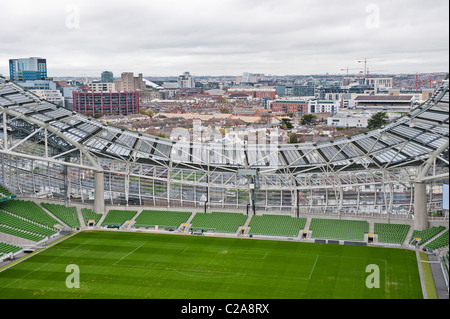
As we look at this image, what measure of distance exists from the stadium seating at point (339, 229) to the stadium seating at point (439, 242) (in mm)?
5815

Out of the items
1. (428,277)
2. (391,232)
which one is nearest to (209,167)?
(391,232)

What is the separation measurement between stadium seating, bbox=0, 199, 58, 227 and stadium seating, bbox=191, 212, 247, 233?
13983 mm

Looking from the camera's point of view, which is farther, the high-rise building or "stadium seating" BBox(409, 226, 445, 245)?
the high-rise building

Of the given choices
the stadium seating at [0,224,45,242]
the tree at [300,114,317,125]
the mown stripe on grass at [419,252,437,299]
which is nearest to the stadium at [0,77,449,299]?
the stadium seating at [0,224,45,242]

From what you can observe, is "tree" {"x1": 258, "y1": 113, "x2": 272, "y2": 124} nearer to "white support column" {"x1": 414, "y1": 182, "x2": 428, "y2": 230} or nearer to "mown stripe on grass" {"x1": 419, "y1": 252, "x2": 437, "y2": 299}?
"white support column" {"x1": 414, "y1": 182, "x2": 428, "y2": 230}

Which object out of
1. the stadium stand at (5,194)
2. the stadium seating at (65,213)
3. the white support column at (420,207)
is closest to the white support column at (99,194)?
the stadium seating at (65,213)

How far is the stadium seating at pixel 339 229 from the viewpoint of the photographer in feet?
146

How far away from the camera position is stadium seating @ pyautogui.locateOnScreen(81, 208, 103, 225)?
5059cm

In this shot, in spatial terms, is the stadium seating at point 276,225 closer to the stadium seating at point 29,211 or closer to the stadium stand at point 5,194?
the stadium seating at point 29,211

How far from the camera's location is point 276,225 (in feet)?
157
